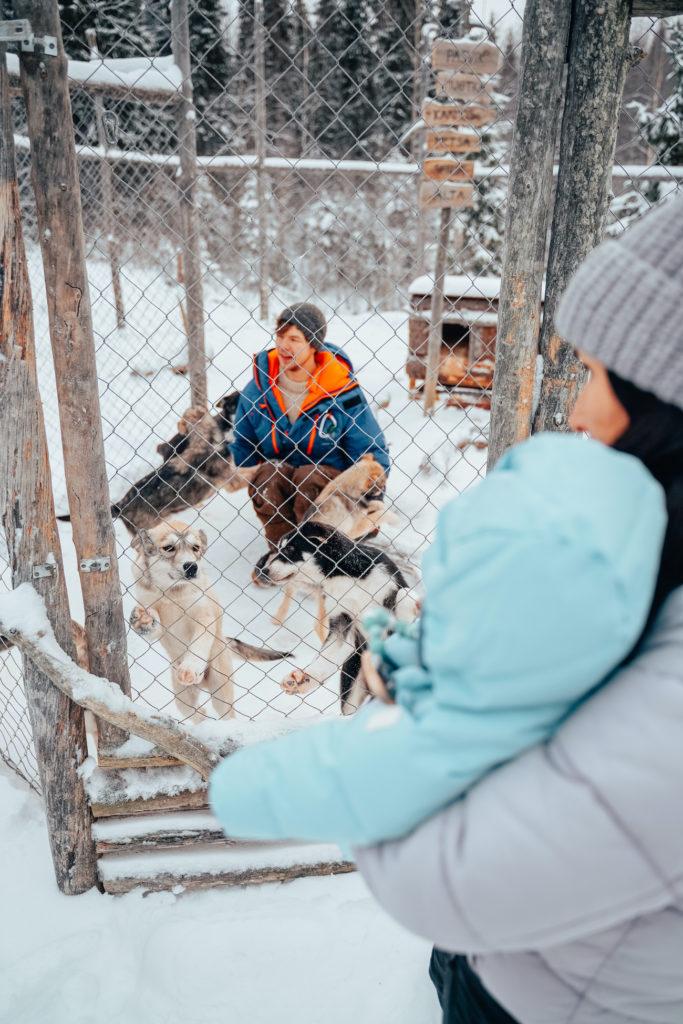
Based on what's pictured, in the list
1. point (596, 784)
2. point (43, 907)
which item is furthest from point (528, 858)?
point (43, 907)

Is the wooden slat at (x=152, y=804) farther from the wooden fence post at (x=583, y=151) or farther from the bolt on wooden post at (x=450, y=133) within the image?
the bolt on wooden post at (x=450, y=133)

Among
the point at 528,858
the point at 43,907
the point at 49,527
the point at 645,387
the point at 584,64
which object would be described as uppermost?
the point at 584,64

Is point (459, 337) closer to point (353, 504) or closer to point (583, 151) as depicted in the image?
point (353, 504)

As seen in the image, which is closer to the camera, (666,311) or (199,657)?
(666,311)

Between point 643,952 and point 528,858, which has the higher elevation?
point 528,858

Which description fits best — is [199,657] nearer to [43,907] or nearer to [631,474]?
[43,907]

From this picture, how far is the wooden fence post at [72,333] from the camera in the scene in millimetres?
1676

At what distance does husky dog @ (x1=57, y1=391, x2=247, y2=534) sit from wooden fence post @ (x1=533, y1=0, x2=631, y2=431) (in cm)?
309

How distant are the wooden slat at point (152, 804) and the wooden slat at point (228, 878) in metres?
0.23

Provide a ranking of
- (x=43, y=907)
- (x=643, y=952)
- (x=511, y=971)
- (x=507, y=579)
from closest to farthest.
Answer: (x=507, y=579) → (x=643, y=952) → (x=511, y=971) → (x=43, y=907)

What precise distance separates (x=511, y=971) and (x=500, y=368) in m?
1.48

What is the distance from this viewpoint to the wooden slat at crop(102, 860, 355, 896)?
7.55 ft

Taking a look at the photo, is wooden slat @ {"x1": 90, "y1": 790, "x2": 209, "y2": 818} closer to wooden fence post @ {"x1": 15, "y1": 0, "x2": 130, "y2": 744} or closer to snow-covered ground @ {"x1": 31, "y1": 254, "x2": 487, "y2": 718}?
wooden fence post @ {"x1": 15, "y1": 0, "x2": 130, "y2": 744}

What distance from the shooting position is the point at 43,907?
88.7 inches
